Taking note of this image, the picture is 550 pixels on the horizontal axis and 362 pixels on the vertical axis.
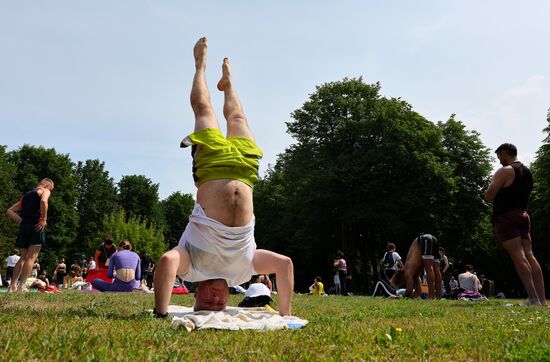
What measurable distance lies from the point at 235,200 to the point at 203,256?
601 mm

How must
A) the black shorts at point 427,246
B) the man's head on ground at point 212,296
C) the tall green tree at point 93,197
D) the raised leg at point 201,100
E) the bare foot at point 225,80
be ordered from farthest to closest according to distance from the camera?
the tall green tree at point 93,197 < the black shorts at point 427,246 < the bare foot at point 225,80 < the raised leg at point 201,100 < the man's head on ground at point 212,296

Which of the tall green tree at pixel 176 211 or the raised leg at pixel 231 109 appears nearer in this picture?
the raised leg at pixel 231 109

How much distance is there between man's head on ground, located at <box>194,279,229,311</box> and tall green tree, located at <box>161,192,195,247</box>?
76419 millimetres

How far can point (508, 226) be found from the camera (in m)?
8.66

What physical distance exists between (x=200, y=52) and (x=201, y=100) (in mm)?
903

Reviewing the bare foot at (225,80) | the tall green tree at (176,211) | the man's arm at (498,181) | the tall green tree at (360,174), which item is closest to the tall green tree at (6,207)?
the tall green tree at (360,174)

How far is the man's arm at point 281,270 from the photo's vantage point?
16.2 feet

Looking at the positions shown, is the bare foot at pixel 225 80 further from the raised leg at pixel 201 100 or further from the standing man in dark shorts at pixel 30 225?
the standing man in dark shorts at pixel 30 225

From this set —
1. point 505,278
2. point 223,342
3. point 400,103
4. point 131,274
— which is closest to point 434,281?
point 131,274

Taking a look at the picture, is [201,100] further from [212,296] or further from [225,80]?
[212,296]

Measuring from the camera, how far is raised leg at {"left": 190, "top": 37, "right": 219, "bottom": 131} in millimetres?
5344

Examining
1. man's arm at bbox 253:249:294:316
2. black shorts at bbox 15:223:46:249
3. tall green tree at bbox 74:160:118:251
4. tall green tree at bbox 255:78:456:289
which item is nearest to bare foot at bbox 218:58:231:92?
man's arm at bbox 253:249:294:316

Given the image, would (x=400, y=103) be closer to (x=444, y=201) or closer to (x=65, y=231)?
(x=444, y=201)

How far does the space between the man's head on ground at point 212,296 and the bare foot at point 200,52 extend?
8.33 feet
